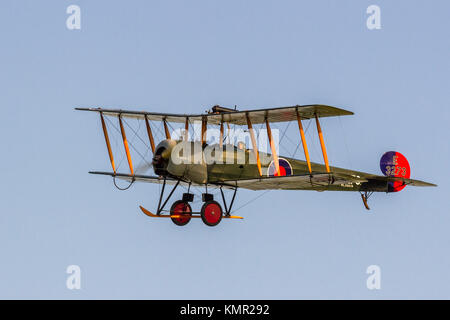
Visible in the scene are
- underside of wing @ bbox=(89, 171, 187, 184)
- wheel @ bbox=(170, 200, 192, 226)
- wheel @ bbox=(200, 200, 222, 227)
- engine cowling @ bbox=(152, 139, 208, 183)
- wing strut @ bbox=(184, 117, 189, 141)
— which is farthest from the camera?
underside of wing @ bbox=(89, 171, 187, 184)

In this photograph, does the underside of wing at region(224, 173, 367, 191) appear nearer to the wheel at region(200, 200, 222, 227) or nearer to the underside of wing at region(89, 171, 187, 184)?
the wheel at region(200, 200, 222, 227)

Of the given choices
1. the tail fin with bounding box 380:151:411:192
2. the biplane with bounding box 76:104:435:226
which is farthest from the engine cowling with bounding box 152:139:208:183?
the tail fin with bounding box 380:151:411:192

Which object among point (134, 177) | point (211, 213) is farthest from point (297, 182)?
point (134, 177)

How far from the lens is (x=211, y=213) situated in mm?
22078

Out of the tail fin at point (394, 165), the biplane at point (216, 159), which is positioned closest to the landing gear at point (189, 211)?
the biplane at point (216, 159)

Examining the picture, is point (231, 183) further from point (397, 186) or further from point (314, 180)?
point (397, 186)

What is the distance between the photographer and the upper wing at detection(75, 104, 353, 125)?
2108 centimetres

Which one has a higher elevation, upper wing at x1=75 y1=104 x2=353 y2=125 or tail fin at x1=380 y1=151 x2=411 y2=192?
upper wing at x1=75 y1=104 x2=353 y2=125

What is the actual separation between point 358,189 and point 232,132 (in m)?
5.18

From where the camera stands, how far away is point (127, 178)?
23906mm

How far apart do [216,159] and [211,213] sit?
5.11ft

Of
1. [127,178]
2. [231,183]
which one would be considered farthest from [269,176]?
[127,178]

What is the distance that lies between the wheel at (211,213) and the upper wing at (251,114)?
93.0 inches

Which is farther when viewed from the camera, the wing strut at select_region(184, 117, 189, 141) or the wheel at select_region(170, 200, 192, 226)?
the wheel at select_region(170, 200, 192, 226)
